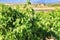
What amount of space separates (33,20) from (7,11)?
2.00 feet

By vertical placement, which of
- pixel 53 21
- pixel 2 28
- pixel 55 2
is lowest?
pixel 55 2

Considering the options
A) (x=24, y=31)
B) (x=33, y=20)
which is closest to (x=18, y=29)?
(x=24, y=31)

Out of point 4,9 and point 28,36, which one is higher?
point 4,9

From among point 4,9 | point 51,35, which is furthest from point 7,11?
point 51,35

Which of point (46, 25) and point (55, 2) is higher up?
point (46, 25)

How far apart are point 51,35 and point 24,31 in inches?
36.8

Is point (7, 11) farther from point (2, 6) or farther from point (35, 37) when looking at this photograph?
point (35, 37)

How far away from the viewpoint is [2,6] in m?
6.63

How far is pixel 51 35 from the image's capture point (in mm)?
6902

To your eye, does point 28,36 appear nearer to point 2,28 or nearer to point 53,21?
point 2,28

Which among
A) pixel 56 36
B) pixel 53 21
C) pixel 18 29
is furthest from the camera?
pixel 53 21

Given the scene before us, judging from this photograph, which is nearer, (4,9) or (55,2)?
(4,9)

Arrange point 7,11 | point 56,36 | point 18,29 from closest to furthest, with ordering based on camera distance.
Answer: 1. point 18,29
2. point 7,11
3. point 56,36

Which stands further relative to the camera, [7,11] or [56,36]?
[56,36]
